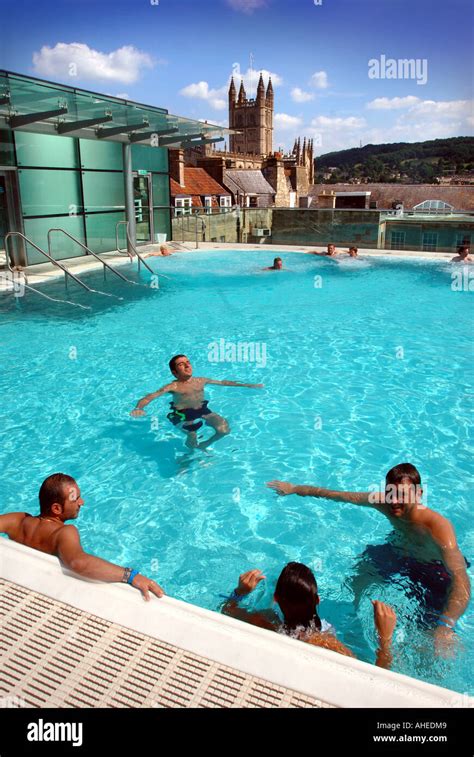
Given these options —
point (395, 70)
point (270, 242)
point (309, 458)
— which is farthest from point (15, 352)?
point (270, 242)

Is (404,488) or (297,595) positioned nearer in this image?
(297,595)

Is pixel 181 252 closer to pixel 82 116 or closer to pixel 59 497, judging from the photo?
pixel 82 116

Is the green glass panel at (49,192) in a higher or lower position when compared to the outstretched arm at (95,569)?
higher

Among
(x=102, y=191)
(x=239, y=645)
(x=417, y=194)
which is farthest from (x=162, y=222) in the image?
(x=417, y=194)

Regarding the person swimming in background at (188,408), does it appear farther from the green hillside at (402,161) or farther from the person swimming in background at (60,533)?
the green hillside at (402,161)

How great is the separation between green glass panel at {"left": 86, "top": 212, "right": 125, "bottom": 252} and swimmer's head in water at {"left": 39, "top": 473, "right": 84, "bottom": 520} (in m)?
15.4

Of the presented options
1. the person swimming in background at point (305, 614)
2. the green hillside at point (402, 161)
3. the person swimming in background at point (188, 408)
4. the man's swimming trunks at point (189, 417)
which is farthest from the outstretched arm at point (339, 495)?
the green hillside at point (402, 161)

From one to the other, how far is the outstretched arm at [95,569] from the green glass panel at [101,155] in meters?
16.2

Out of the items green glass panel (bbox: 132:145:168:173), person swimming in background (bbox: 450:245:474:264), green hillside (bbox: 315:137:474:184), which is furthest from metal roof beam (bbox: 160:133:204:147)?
green hillside (bbox: 315:137:474:184)

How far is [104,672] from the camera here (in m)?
2.31

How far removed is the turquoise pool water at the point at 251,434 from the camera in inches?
167

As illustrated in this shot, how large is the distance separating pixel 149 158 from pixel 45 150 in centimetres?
532

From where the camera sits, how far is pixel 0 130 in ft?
44.7
